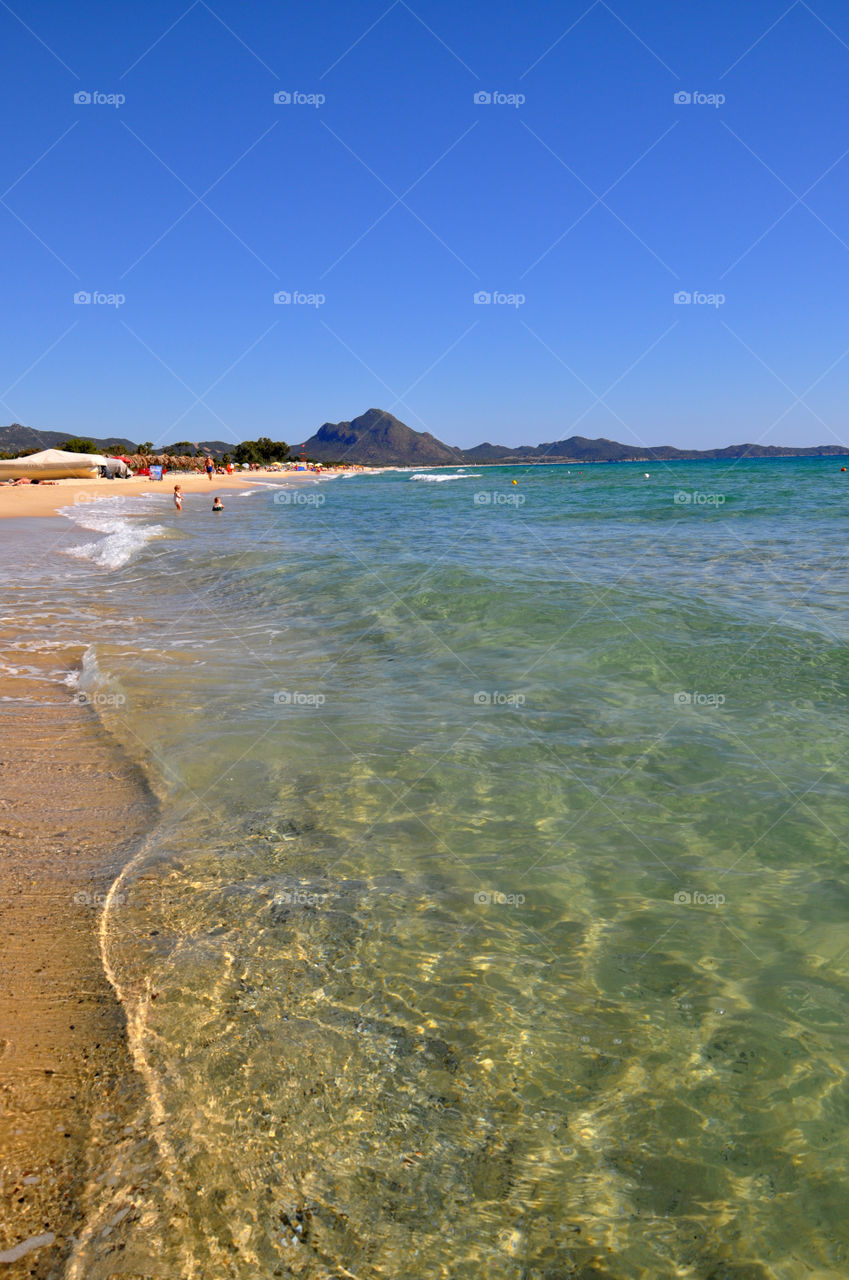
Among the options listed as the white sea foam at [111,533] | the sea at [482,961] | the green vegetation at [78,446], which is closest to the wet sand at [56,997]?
the sea at [482,961]

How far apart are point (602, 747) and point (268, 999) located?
359 cm

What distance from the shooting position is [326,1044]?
2.78 meters

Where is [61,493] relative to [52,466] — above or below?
below

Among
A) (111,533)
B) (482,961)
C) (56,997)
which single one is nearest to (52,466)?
(111,533)

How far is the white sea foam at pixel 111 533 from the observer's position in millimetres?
19292

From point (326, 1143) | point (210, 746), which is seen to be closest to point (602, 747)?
point (210, 746)

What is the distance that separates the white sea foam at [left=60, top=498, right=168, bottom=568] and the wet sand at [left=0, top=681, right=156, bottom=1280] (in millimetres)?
13827

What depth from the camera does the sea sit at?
216 centimetres

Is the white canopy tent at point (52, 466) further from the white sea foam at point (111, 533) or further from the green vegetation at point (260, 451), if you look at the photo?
the green vegetation at point (260, 451)

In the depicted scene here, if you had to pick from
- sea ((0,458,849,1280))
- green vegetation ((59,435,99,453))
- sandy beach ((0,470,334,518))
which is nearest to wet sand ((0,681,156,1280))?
sea ((0,458,849,1280))

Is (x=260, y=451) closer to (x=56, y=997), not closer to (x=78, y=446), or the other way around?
(x=78, y=446)

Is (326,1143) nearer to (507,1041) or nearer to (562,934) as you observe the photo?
(507,1041)

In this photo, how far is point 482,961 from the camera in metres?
3.35

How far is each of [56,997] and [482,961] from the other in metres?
1.83
